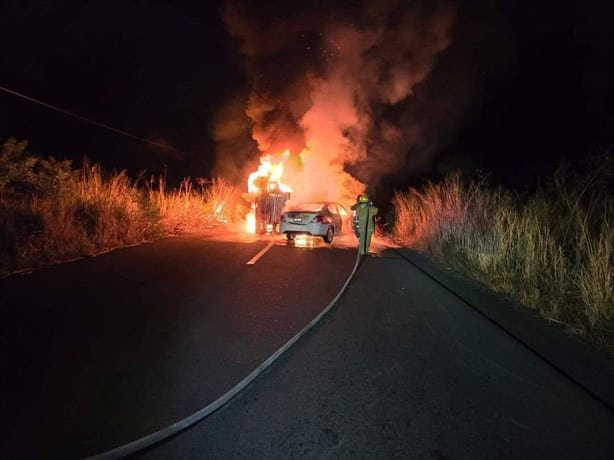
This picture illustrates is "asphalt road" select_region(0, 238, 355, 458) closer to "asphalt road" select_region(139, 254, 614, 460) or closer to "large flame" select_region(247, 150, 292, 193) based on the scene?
"asphalt road" select_region(139, 254, 614, 460)

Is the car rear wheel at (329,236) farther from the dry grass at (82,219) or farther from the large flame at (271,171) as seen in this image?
the large flame at (271,171)

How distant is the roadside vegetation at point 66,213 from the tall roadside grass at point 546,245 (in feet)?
27.8

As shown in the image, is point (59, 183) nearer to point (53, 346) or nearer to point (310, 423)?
point (53, 346)

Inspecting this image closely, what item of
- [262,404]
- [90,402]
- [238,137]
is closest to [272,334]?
[262,404]

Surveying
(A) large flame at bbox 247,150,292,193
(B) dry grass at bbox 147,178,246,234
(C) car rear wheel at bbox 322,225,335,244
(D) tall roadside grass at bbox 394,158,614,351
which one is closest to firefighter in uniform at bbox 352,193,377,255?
(D) tall roadside grass at bbox 394,158,614,351

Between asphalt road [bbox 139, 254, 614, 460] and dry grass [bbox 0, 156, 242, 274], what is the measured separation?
6.44m

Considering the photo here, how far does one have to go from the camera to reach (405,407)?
3.36 metres

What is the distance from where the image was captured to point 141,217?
13602mm

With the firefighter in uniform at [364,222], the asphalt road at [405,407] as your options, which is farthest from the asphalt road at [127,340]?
the firefighter in uniform at [364,222]

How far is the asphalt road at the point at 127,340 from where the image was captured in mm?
3004

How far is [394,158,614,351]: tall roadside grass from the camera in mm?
5691

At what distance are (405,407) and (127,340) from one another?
2.90m

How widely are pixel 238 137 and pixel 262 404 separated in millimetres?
33793

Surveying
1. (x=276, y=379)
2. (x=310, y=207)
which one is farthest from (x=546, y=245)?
(x=310, y=207)
